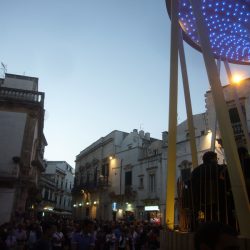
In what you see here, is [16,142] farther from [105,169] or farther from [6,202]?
[105,169]

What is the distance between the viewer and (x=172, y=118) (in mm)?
7402

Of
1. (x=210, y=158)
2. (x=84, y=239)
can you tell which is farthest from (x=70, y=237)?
(x=210, y=158)

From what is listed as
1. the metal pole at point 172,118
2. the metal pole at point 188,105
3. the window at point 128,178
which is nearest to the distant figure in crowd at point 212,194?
the metal pole at point 172,118

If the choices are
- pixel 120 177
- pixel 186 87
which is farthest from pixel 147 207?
pixel 186 87

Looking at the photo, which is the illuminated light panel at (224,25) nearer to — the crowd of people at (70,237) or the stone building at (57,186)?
the crowd of people at (70,237)

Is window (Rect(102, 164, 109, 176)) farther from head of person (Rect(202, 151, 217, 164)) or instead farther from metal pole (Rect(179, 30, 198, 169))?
head of person (Rect(202, 151, 217, 164))

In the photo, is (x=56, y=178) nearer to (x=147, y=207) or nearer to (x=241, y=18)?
(x=147, y=207)

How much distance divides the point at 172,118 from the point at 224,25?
299 centimetres

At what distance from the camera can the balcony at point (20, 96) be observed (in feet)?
77.8

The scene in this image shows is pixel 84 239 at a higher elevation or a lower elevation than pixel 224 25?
lower

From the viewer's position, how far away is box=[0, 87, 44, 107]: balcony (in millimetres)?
23703

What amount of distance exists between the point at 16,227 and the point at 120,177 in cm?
2617

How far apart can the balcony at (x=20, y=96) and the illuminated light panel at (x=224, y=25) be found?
1704 centimetres

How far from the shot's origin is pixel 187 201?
6191mm
